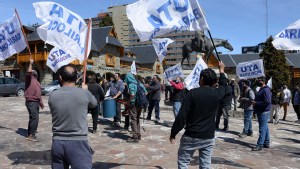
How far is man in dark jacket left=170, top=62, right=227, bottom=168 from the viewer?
157 inches

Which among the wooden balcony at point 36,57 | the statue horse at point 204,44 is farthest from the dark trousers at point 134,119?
the wooden balcony at point 36,57

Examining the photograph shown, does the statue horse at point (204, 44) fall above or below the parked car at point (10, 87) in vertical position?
above

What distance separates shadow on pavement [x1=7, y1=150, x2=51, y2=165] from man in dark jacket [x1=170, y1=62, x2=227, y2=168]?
3116mm

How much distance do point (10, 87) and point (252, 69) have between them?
19176mm

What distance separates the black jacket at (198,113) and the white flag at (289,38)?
3.15 m

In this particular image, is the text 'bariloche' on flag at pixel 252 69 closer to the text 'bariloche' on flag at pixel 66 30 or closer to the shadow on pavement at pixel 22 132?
the text 'bariloche' on flag at pixel 66 30

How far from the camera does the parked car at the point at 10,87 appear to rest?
76.9ft

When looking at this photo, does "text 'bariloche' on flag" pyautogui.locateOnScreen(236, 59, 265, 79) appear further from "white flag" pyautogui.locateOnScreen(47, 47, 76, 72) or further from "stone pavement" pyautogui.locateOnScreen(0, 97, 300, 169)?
"white flag" pyautogui.locateOnScreen(47, 47, 76, 72)

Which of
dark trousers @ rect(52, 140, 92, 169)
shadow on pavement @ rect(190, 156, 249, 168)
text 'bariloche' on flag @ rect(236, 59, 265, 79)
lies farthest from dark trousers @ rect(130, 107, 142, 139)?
dark trousers @ rect(52, 140, 92, 169)

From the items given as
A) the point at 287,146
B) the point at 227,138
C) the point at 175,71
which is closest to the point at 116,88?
the point at 175,71

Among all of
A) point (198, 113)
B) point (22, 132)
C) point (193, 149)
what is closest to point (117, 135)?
point (22, 132)

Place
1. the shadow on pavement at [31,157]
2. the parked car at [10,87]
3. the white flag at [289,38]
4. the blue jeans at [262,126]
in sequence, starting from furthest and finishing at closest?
the parked car at [10,87] < the blue jeans at [262,126] < the white flag at [289,38] < the shadow on pavement at [31,157]

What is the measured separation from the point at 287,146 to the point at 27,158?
636 centimetres

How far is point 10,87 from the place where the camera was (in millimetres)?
23703
